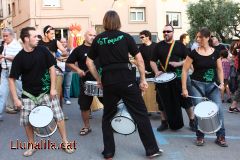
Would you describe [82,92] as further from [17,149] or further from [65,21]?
[65,21]

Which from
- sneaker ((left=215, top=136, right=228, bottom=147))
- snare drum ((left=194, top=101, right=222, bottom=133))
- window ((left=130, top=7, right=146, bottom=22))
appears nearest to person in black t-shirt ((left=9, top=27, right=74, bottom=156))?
snare drum ((left=194, top=101, right=222, bottom=133))

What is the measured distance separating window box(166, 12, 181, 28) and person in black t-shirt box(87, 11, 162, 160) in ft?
105

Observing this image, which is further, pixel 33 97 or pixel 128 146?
pixel 128 146

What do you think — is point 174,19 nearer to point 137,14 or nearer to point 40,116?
point 137,14

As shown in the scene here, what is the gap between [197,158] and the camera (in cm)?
586

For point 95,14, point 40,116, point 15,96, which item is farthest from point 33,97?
point 95,14

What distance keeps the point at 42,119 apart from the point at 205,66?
2.57 m

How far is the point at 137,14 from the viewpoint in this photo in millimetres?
35281

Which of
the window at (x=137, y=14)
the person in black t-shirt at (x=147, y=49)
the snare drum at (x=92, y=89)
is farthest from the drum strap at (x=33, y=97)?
the window at (x=137, y=14)

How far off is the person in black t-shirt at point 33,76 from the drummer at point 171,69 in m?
2.16

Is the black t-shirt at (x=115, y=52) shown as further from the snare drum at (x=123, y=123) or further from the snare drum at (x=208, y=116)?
the snare drum at (x=208, y=116)

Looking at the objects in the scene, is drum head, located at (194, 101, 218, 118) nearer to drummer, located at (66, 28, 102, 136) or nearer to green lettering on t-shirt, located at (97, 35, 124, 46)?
green lettering on t-shirt, located at (97, 35, 124, 46)

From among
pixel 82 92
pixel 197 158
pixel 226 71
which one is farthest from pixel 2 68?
pixel 226 71

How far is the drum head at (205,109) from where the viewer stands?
6.18m
